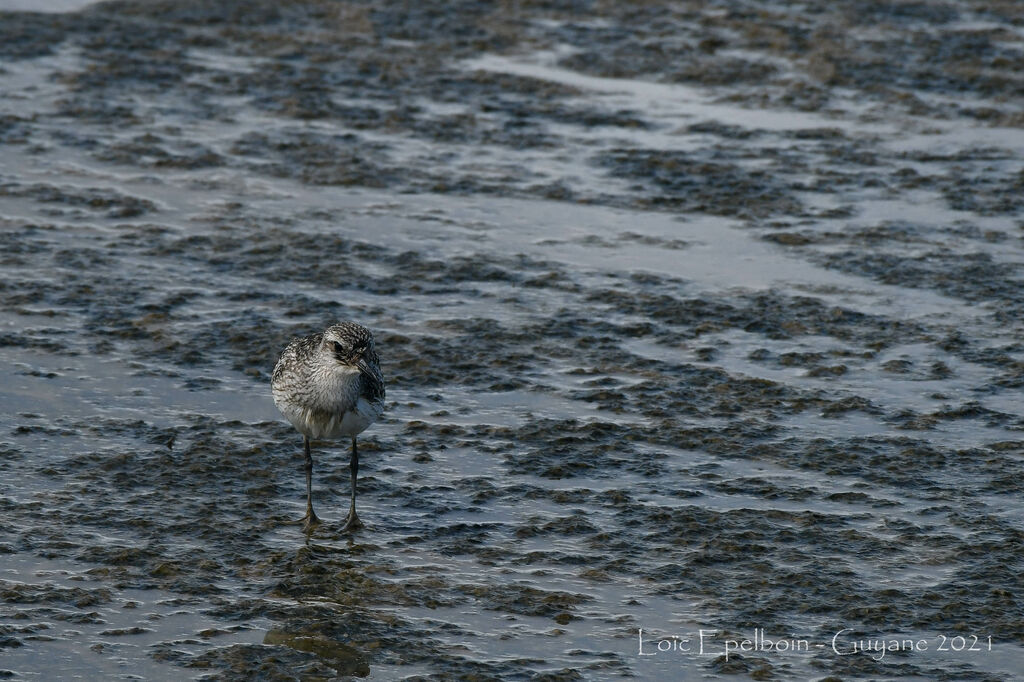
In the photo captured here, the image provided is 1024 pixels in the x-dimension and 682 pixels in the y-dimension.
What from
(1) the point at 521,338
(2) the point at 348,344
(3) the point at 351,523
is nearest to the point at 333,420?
(2) the point at 348,344

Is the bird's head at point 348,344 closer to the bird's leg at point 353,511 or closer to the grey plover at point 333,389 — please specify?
the grey plover at point 333,389

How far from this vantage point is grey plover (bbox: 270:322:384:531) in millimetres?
8695

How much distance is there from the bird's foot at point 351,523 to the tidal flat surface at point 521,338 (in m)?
0.10

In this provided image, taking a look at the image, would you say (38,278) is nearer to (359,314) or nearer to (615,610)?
(359,314)

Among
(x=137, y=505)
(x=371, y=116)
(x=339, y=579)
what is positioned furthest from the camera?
(x=371, y=116)

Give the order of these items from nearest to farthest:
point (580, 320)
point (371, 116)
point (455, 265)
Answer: point (580, 320) → point (455, 265) → point (371, 116)

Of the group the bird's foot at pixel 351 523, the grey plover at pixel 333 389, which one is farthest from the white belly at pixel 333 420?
the bird's foot at pixel 351 523

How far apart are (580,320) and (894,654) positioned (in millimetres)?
4659

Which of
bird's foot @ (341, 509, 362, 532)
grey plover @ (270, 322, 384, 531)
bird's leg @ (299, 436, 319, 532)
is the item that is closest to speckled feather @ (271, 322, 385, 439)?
grey plover @ (270, 322, 384, 531)

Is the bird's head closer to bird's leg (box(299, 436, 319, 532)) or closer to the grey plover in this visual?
the grey plover

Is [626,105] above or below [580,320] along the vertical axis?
above

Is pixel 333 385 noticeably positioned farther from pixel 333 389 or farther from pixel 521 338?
pixel 521 338

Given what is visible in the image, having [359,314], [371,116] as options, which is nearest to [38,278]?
[359,314]

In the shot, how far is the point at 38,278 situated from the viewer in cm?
1202
